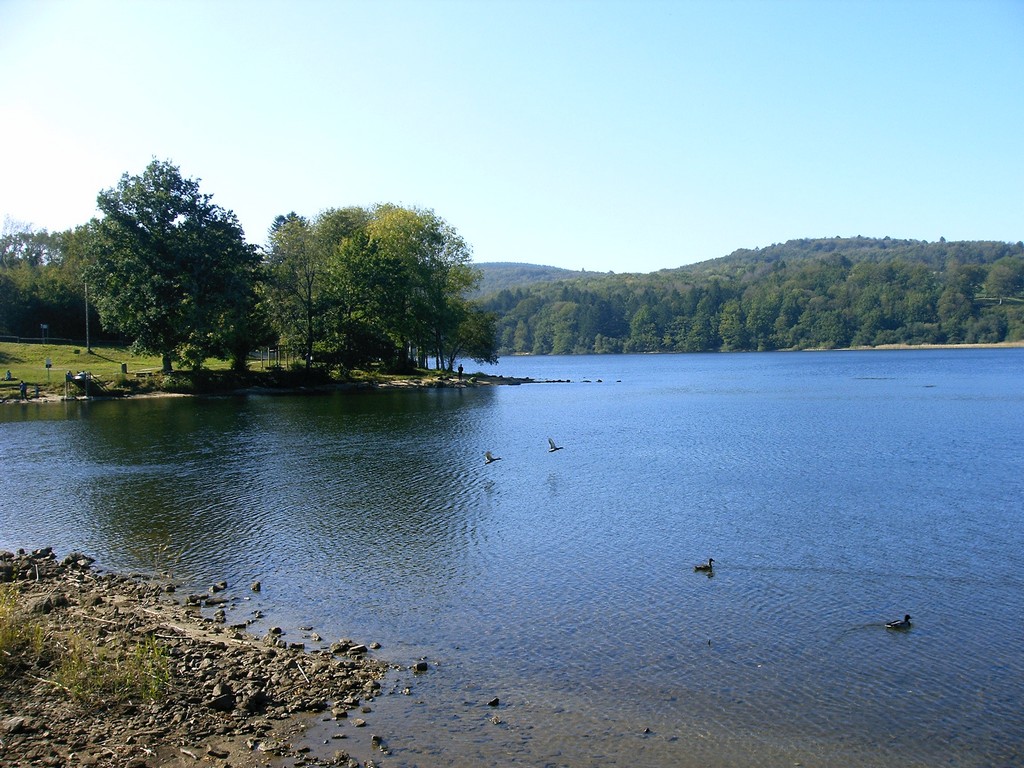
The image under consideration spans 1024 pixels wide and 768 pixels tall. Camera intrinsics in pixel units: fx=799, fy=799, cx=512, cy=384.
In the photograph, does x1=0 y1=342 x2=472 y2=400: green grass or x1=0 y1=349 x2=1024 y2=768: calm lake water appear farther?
A: x1=0 y1=342 x2=472 y2=400: green grass

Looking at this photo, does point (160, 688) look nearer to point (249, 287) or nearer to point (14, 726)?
point (14, 726)

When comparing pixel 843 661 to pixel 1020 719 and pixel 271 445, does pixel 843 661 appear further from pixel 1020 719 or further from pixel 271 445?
pixel 271 445

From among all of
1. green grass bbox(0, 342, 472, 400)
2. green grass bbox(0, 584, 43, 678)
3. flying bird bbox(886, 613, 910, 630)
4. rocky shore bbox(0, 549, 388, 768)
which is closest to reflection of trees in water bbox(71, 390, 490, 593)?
rocky shore bbox(0, 549, 388, 768)

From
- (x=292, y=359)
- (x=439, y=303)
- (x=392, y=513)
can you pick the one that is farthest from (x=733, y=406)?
(x=292, y=359)

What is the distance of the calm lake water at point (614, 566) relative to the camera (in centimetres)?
1270

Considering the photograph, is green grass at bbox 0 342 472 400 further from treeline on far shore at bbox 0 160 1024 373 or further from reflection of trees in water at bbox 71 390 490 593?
reflection of trees in water at bbox 71 390 490 593

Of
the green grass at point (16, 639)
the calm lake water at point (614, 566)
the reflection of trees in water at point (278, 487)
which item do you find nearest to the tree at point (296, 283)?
the reflection of trees in water at point (278, 487)

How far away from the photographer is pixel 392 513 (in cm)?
2772

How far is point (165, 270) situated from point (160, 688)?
67372 millimetres

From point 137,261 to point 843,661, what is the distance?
70622mm

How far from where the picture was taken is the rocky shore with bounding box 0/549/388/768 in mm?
10984

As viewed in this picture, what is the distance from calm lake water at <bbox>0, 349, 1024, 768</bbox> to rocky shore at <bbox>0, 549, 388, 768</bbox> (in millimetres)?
927

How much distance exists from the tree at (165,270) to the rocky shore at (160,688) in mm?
60169

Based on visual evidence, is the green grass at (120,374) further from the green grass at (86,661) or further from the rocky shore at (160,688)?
the green grass at (86,661)
